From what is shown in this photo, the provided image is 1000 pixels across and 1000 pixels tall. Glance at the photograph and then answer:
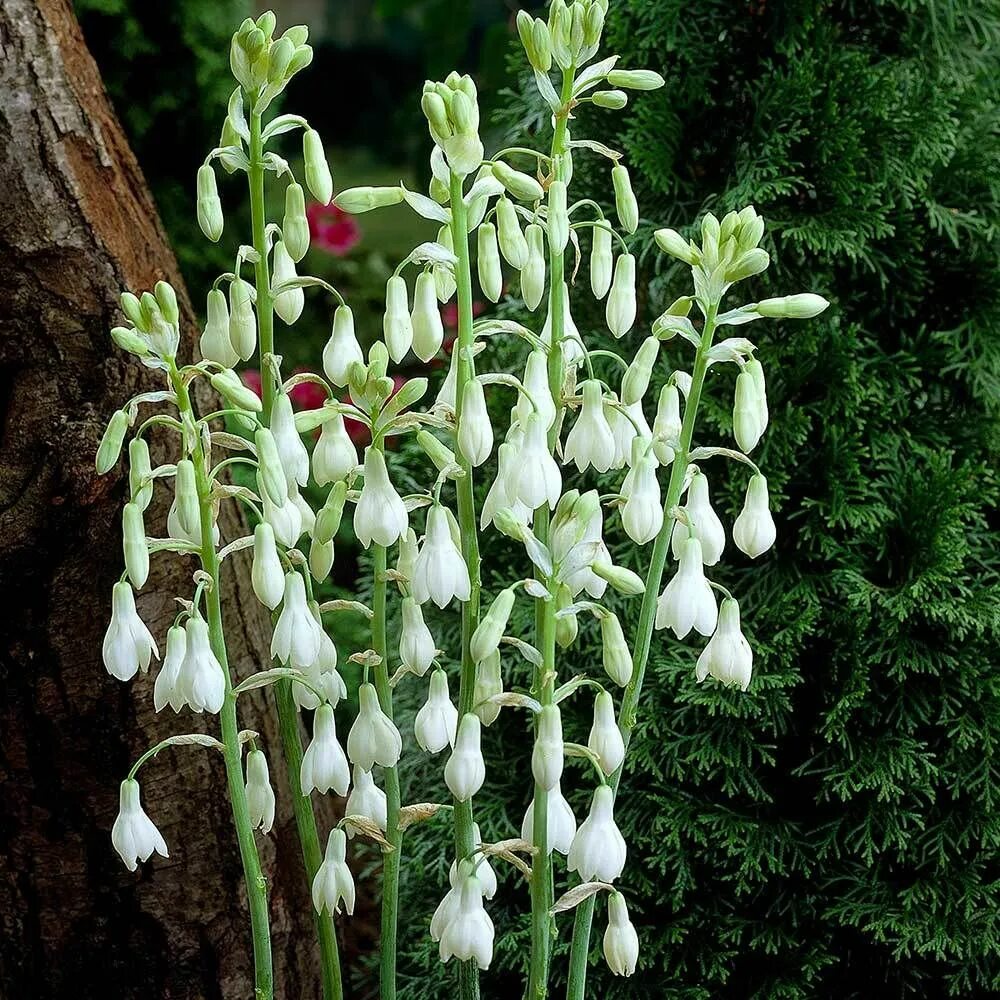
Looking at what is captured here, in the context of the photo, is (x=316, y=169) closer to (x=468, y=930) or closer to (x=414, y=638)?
(x=414, y=638)

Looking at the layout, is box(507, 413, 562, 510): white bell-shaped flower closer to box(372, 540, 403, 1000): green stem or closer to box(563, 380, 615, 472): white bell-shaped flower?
box(563, 380, 615, 472): white bell-shaped flower

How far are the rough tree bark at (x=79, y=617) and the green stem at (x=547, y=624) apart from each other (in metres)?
0.65

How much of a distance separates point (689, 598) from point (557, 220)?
0.35 metres

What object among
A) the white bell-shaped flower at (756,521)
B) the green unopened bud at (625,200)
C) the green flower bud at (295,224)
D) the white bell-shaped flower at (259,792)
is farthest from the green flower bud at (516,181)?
the white bell-shaped flower at (259,792)

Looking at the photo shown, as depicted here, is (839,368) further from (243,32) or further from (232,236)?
(232,236)

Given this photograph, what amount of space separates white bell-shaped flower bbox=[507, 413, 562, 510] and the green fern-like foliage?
2.46 feet

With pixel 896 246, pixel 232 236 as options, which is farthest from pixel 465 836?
pixel 232 236

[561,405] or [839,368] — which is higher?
[561,405]

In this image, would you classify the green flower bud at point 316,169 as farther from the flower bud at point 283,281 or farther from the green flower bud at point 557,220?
the green flower bud at point 557,220

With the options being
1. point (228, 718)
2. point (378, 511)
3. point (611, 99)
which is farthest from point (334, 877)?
point (611, 99)

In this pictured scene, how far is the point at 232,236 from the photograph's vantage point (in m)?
3.17

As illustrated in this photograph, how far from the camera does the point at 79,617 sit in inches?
63.3

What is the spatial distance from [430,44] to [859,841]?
249 centimetres

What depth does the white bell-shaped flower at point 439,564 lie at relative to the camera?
3.48 ft
